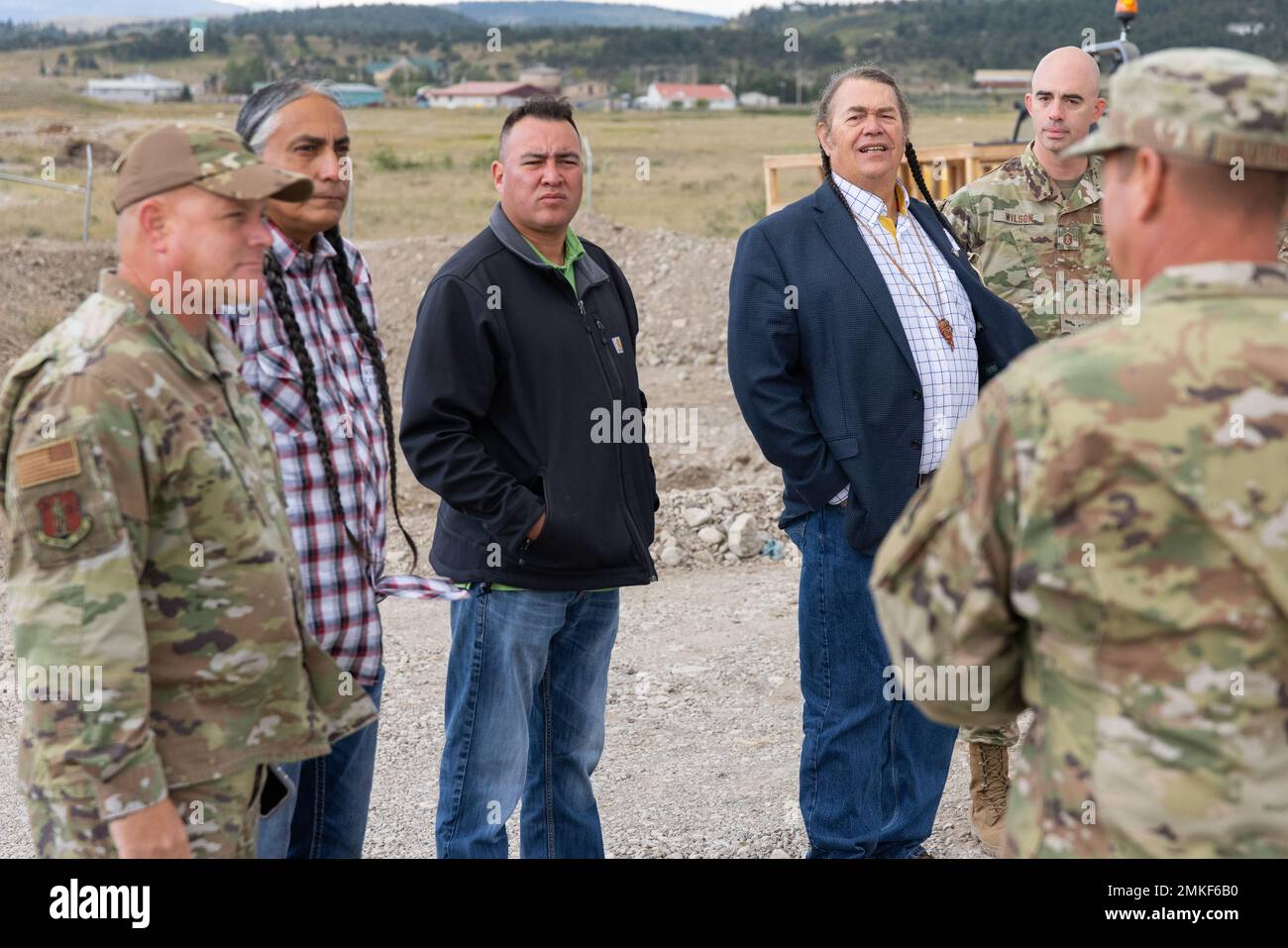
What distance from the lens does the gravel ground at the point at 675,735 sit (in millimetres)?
4656

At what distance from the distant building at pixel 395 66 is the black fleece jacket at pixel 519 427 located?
291 ft

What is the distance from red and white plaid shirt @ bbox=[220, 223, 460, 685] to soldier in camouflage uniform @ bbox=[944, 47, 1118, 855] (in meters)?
2.41

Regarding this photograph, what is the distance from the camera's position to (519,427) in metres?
3.55

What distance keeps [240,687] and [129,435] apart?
48 cm

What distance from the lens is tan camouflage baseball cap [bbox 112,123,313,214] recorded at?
2.36 metres

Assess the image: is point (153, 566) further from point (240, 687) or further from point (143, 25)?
point (143, 25)

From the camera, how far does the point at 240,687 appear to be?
7.84 ft

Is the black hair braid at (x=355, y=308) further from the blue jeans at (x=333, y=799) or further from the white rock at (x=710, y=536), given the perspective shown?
Result: the white rock at (x=710, y=536)

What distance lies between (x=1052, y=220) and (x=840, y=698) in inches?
74.2

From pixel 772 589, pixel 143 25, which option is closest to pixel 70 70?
pixel 143 25

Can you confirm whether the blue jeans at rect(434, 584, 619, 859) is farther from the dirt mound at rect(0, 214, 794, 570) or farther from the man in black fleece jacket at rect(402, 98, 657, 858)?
the dirt mound at rect(0, 214, 794, 570)

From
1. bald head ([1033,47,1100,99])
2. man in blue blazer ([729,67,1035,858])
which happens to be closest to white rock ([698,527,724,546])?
bald head ([1033,47,1100,99])

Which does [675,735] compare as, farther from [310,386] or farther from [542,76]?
[542,76]
